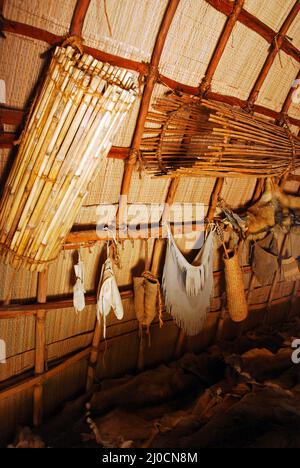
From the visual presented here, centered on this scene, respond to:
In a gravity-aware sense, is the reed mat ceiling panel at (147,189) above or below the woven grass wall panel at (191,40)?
below

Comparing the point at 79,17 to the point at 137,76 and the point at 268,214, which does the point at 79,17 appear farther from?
the point at 268,214

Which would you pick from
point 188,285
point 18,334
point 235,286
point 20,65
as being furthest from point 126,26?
point 235,286

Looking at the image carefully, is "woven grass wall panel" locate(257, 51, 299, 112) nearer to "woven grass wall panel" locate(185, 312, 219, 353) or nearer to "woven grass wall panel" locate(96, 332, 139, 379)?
"woven grass wall panel" locate(185, 312, 219, 353)

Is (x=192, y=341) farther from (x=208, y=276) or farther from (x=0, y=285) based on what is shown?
(x=0, y=285)

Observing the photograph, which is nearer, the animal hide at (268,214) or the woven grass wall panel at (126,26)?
the woven grass wall panel at (126,26)

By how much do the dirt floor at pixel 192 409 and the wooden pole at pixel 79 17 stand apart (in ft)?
9.51

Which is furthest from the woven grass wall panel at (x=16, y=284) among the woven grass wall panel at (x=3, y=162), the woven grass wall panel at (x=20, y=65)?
the woven grass wall panel at (x=20, y=65)

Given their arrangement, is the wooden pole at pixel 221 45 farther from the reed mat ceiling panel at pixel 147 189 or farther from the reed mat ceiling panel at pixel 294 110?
the reed mat ceiling panel at pixel 294 110

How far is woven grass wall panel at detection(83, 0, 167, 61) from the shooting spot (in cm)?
192

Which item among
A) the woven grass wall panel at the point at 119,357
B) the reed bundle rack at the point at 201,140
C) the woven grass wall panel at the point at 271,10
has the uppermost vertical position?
the woven grass wall panel at the point at 271,10

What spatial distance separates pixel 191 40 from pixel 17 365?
297 centimetres

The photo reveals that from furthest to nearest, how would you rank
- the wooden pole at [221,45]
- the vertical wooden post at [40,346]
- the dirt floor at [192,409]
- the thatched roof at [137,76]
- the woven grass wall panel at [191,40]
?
1. the vertical wooden post at [40,346]
2. the dirt floor at [192,409]
3. the wooden pole at [221,45]
4. the woven grass wall panel at [191,40]
5. the thatched roof at [137,76]

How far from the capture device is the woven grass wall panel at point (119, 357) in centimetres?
334

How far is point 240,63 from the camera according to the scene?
8.89 ft
